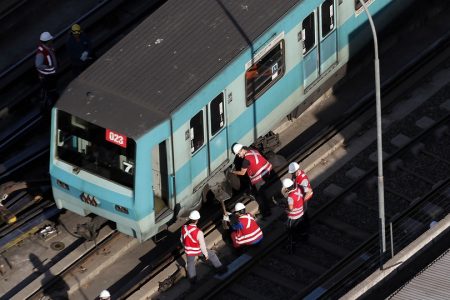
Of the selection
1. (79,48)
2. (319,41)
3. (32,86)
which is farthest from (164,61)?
(32,86)

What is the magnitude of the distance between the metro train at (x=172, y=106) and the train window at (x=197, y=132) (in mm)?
23

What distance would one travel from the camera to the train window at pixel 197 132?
26203mm

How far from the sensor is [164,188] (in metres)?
26.5

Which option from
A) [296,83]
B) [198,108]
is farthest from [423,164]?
[198,108]

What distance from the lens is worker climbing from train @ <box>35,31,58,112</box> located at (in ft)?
98.4

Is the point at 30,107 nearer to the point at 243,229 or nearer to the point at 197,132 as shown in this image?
the point at 197,132

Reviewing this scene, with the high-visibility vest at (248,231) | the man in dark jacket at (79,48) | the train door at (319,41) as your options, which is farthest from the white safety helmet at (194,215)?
the man in dark jacket at (79,48)

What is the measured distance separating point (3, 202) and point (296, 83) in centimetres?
610

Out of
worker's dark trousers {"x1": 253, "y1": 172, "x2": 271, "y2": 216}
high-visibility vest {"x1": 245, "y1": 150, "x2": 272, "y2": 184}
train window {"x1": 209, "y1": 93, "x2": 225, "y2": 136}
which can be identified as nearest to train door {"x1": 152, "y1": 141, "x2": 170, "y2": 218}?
train window {"x1": 209, "y1": 93, "x2": 225, "y2": 136}

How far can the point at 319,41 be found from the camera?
28.8 metres

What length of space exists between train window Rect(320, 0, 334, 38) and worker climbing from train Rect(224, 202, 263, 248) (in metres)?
4.26

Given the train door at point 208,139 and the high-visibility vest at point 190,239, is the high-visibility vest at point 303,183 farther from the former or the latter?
the high-visibility vest at point 190,239

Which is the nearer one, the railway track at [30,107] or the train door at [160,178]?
the train door at [160,178]

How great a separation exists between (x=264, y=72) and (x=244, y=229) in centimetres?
303
